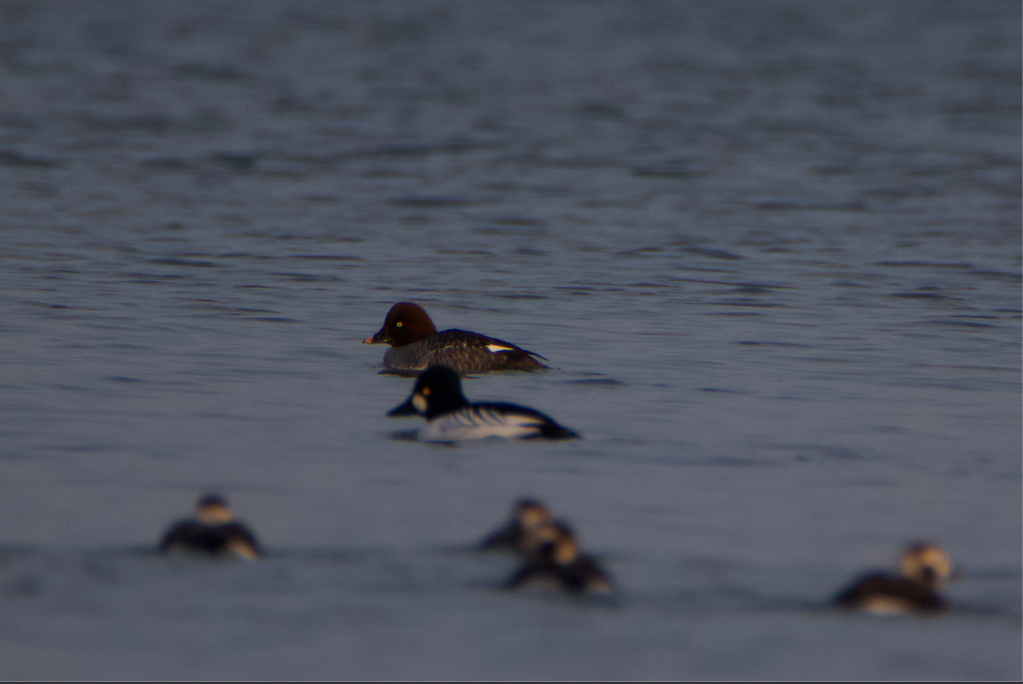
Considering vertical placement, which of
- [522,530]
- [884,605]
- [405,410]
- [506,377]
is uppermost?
[506,377]

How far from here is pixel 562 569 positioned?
6871mm

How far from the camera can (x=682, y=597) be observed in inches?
274

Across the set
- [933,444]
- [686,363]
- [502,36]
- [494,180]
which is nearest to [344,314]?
[686,363]

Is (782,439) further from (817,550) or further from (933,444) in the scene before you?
(817,550)

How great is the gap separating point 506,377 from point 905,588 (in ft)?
19.6

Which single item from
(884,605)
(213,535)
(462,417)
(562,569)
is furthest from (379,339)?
(884,605)

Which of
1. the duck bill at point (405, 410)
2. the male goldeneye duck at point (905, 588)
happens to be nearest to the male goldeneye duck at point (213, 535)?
the male goldeneye duck at point (905, 588)

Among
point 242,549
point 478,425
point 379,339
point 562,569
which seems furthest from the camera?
point 379,339

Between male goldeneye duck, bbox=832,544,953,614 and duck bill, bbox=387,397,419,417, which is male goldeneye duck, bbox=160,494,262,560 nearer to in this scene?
male goldeneye duck, bbox=832,544,953,614

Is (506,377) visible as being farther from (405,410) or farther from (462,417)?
(462,417)

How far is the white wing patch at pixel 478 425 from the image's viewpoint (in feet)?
31.7

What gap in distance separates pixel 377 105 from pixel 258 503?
27457mm

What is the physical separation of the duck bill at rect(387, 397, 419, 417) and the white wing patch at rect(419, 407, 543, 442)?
0.32 m

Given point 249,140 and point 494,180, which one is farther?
point 249,140
